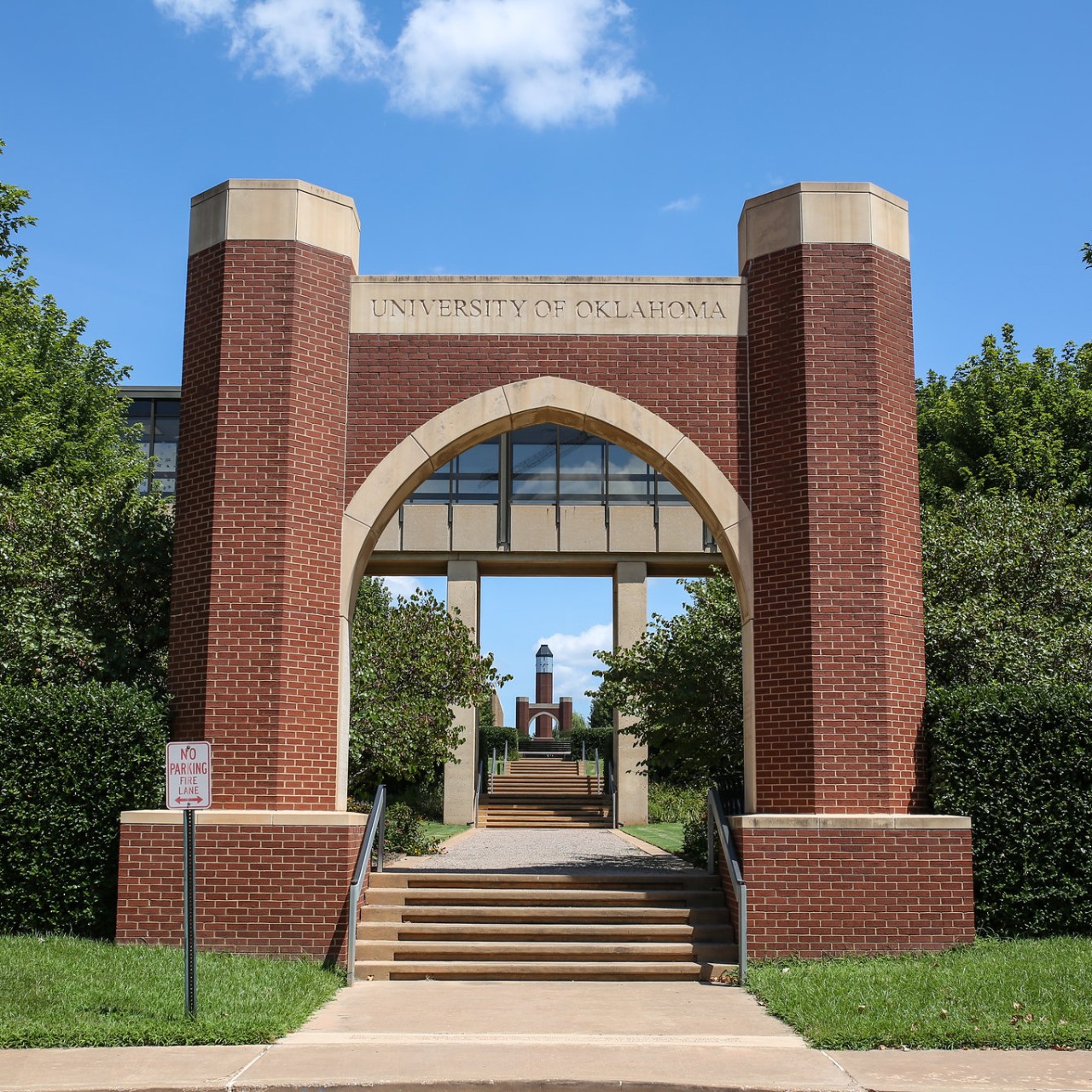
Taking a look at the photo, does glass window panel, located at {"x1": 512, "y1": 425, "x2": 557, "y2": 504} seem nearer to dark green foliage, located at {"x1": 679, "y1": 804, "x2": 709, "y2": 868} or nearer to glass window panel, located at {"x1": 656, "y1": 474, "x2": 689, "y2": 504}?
glass window panel, located at {"x1": 656, "y1": 474, "x2": 689, "y2": 504}

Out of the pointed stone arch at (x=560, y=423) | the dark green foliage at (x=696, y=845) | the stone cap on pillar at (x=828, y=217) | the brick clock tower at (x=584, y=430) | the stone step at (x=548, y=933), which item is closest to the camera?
the brick clock tower at (x=584, y=430)

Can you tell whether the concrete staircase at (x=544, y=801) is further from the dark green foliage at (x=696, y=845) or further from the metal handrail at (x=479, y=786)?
the dark green foliage at (x=696, y=845)

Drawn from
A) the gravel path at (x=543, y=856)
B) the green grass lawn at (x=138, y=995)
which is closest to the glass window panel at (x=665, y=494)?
the gravel path at (x=543, y=856)

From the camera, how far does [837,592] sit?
13.0 meters

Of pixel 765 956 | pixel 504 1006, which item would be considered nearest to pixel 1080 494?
pixel 765 956

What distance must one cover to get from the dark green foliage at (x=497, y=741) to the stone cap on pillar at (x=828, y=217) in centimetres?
2187

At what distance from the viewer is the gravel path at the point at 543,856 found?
58.2 ft

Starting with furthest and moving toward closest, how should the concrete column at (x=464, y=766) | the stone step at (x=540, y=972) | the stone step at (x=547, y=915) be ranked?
the concrete column at (x=464, y=766)
the stone step at (x=547, y=915)
the stone step at (x=540, y=972)

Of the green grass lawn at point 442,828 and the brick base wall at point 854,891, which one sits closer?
the brick base wall at point 854,891

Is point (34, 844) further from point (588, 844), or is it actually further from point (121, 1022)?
point (588, 844)

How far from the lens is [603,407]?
13812 mm

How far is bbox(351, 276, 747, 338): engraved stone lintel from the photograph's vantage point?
45.9ft

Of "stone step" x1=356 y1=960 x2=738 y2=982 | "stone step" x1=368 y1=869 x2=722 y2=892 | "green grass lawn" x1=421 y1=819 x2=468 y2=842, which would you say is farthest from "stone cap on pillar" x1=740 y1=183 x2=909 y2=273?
"green grass lawn" x1=421 y1=819 x2=468 y2=842

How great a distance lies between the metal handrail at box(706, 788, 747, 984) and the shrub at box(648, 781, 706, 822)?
53.9ft
